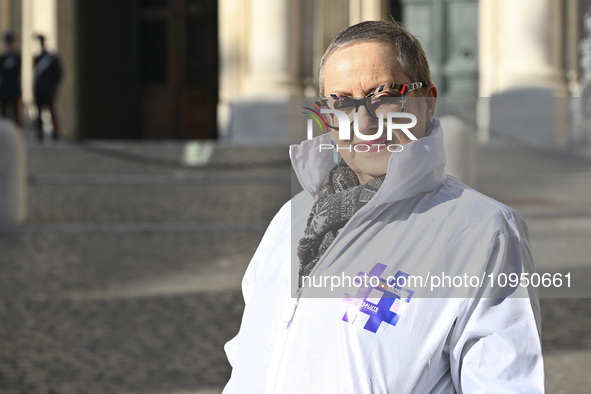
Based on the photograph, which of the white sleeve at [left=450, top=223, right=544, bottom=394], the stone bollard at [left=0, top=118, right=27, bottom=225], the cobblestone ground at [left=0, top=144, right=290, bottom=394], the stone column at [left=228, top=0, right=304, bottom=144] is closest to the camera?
the white sleeve at [left=450, top=223, right=544, bottom=394]

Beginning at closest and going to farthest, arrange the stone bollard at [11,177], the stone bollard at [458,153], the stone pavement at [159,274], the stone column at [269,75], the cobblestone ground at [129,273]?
the stone bollard at [458,153]
the stone pavement at [159,274]
the cobblestone ground at [129,273]
the stone bollard at [11,177]
the stone column at [269,75]

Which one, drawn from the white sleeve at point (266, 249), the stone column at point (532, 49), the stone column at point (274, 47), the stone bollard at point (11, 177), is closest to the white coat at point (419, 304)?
the white sleeve at point (266, 249)

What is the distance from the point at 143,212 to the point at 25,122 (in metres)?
7.49

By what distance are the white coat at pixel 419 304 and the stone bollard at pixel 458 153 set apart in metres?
0.09

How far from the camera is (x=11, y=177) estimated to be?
9734 millimetres

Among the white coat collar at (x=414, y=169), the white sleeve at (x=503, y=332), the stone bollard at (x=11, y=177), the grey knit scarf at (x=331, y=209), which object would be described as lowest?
the stone bollard at (x=11, y=177)

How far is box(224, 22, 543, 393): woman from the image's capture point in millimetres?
1297

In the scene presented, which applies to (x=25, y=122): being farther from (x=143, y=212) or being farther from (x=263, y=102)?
(x=143, y=212)

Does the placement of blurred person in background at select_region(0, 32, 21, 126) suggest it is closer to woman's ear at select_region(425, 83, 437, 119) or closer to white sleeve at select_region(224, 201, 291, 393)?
white sleeve at select_region(224, 201, 291, 393)

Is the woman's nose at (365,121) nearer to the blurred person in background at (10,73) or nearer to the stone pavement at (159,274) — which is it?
the stone pavement at (159,274)

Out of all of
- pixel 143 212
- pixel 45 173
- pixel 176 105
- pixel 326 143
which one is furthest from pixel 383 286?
pixel 176 105

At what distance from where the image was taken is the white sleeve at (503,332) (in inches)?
50.3

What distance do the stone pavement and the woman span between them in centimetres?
16

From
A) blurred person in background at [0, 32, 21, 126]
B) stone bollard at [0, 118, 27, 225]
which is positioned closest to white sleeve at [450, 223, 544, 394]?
stone bollard at [0, 118, 27, 225]
